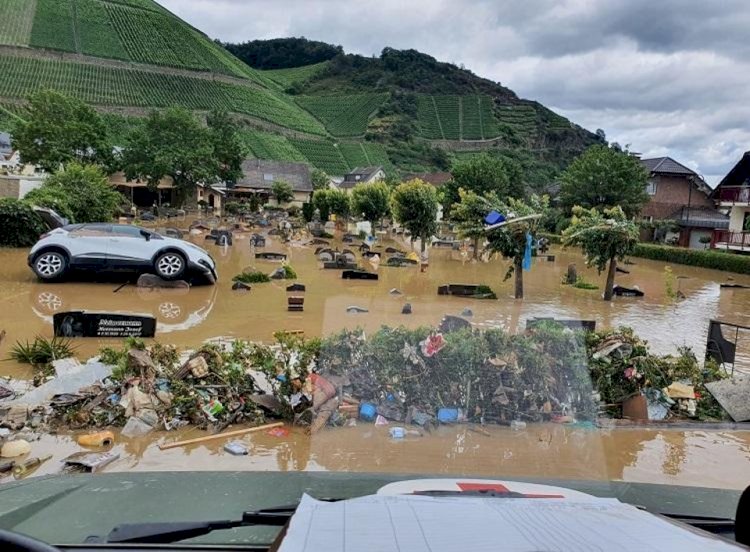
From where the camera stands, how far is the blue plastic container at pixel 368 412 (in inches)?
283

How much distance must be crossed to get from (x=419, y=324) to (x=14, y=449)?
940cm

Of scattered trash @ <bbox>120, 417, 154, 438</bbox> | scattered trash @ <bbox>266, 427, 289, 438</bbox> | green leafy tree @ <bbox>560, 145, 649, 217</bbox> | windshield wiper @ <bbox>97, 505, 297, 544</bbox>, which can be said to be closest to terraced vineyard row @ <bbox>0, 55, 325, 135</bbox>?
green leafy tree @ <bbox>560, 145, 649, 217</bbox>

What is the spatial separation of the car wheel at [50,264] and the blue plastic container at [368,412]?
40.4ft

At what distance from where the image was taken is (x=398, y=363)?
7.43m

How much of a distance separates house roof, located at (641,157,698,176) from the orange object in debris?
50.8 metres

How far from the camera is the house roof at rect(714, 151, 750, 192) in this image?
38.8 meters

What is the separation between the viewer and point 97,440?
6414 millimetres

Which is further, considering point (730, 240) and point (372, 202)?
point (372, 202)

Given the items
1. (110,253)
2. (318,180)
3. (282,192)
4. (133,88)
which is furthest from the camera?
(133,88)

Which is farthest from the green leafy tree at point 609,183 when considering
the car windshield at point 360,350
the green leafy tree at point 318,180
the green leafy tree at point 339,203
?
the green leafy tree at point 318,180

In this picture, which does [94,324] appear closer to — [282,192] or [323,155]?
[282,192]

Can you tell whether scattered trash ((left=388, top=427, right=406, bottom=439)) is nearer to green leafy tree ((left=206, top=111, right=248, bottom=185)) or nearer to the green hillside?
green leafy tree ((left=206, top=111, right=248, bottom=185))

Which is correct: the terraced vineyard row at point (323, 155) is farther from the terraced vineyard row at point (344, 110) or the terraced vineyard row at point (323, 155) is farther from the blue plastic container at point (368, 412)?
the blue plastic container at point (368, 412)

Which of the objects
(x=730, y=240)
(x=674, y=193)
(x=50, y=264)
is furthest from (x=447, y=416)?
(x=674, y=193)
